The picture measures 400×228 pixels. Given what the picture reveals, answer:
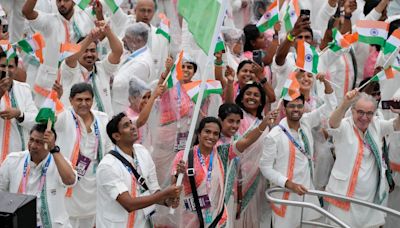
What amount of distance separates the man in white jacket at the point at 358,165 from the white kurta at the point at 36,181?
98.4 inches

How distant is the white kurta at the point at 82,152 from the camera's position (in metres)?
7.00

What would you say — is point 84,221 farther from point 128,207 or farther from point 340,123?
point 340,123

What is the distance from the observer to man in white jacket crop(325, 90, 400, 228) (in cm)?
742

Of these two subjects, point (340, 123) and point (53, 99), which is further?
point (340, 123)

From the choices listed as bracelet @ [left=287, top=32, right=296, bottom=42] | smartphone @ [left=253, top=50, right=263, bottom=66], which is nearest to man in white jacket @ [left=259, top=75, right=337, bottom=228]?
bracelet @ [left=287, top=32, right=296, bottom=42]

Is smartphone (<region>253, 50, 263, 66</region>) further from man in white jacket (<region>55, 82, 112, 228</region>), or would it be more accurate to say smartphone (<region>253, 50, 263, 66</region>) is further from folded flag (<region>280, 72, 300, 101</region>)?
man in white jacket (<region>55, 82, 112, 228</region>)

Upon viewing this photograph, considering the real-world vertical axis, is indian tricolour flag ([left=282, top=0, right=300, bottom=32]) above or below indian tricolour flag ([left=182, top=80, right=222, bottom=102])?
above

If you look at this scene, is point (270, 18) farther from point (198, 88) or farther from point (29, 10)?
point (29, 10)

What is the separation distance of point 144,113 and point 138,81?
1.92ft

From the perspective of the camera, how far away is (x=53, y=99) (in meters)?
6.35

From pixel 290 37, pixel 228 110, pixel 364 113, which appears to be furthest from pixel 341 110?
pixel 290 37

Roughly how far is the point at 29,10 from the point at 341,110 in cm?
337

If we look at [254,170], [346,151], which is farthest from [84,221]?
[346,151]

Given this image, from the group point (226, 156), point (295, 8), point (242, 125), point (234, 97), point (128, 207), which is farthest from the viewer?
point (295, 8)
